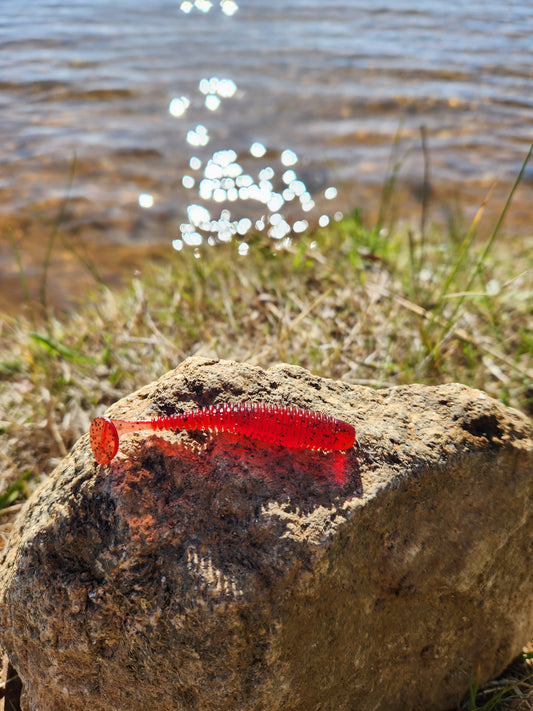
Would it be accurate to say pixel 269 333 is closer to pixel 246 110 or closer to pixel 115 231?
pixel 115 231

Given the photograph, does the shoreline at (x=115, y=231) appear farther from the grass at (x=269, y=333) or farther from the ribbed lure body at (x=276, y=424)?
the ribbed lure body at (x=276, y=424)

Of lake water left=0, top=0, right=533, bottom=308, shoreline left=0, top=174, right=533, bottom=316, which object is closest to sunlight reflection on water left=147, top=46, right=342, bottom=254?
lake water left=0, top=0, right=533, bottom=308

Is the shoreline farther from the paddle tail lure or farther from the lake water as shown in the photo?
the paddle tail lure

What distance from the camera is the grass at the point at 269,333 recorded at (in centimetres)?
380

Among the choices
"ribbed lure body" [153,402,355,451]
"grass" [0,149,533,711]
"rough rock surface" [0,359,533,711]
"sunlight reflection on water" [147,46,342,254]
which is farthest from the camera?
"sunlight reflection on water" [147,46,342,254]

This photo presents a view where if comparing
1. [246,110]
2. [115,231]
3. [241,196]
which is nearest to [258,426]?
[115,231]

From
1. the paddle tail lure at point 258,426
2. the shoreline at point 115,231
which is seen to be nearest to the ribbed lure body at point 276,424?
the paddle tail lure at point 258,426

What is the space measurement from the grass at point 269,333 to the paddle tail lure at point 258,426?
1.64 metres

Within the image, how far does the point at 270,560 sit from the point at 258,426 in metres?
0.40

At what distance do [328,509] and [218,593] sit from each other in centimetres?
41

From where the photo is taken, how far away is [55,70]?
9586 mm

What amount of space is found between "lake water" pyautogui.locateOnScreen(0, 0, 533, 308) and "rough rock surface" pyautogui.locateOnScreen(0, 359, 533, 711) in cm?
381

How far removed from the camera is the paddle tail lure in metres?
1.99

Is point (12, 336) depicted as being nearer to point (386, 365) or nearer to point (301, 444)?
point (386, 365)
